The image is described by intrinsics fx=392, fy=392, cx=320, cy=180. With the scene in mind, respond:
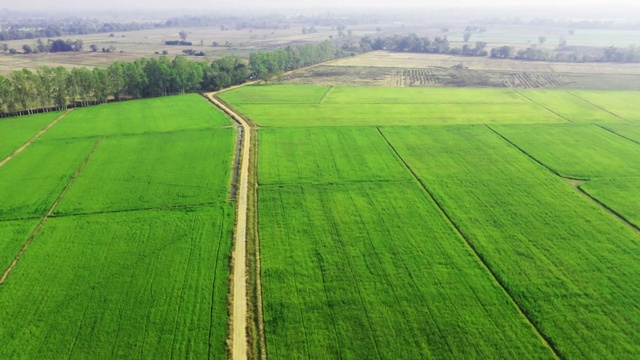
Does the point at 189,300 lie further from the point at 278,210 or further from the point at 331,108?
the point at 331,108

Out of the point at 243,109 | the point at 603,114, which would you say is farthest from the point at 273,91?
the point at 603,114

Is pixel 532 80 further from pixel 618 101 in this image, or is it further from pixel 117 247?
pixel 117 247

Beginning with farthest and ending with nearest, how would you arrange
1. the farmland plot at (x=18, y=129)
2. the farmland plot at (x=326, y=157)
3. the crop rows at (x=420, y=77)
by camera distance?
the crop rows at (x=420, y=77)
the farmland plot at (x=18, y=129)
the farmland plot at (x=326, y=157)

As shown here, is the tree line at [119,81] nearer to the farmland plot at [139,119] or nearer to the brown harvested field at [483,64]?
the farmland plot at [139,119]

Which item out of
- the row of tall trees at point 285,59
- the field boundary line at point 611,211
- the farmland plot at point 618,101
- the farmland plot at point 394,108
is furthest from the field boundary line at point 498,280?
the row of tall trees at point 285,59

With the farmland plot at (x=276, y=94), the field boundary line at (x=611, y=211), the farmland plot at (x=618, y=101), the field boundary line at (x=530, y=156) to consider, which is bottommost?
the field boundary line at (x=611, y=211)
